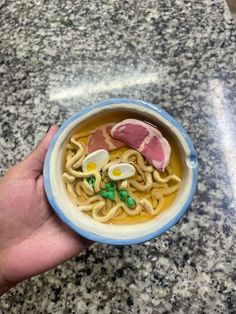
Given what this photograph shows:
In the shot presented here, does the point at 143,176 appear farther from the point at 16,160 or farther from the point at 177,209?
the point at 16,160

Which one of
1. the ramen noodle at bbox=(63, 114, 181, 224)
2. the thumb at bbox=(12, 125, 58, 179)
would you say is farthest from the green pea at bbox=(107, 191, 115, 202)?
the thumb at bbox=(12, 125, 58, 179)

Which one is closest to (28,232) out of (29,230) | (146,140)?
(29,230)

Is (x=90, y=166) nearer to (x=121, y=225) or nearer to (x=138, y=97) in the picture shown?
(x=121, y=225)

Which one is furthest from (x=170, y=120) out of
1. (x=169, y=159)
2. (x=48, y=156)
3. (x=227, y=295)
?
(x=227, y=295)

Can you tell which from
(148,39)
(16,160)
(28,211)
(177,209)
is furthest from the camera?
(148,39)

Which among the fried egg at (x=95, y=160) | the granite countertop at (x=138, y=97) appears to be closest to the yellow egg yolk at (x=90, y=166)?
the fried egg at (x=95, y=160)

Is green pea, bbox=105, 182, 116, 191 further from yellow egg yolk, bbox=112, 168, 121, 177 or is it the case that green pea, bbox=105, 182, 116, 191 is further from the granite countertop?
the granite countertop

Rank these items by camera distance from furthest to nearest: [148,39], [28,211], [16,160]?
[148,39], [16,160], [28,211]

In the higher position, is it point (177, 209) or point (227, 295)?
point (177, 209)
